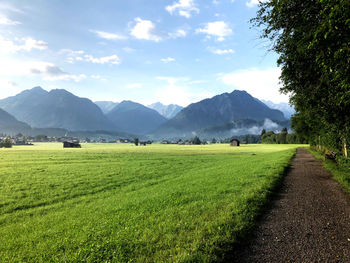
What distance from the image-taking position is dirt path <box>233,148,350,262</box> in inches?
249

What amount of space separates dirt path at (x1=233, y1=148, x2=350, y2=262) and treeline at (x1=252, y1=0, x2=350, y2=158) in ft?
17.9

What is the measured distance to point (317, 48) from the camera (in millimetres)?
11711

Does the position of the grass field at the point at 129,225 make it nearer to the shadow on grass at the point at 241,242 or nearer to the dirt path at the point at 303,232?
the shadow on grass at the point at 241,242

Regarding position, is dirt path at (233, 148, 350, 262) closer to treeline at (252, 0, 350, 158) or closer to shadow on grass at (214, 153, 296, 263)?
shadow on grass at (214, 153, 296, 263)

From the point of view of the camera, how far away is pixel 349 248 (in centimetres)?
675

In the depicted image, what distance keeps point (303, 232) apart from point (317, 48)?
966cm

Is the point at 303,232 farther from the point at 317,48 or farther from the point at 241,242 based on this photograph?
the point at 317,48

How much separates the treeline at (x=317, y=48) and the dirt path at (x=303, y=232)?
17.9 ft

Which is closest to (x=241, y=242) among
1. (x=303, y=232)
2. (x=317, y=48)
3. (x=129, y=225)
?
(x=303, y=232)

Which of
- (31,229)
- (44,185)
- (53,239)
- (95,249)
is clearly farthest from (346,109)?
(44,185)

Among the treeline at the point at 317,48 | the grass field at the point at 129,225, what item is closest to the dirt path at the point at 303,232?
the grass field at the point at 129,225

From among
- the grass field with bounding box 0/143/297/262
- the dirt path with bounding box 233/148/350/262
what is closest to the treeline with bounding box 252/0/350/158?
the dirt path with bounding box 233/148/350/262

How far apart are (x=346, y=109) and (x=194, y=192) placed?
1179 cm

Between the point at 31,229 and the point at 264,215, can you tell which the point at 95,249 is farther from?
the point at 264,215
